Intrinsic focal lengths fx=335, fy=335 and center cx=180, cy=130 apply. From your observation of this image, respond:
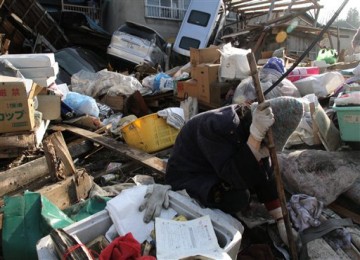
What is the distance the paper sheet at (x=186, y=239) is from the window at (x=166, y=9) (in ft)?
35.9

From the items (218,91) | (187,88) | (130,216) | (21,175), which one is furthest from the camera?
(187,88)

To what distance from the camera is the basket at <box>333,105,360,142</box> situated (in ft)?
9.24

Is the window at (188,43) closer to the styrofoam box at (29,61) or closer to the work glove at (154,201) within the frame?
the styrofoam box at (29,61)

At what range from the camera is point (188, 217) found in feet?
6.86

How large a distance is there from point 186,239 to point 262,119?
0.79m

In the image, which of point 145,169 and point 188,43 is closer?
point 145,169

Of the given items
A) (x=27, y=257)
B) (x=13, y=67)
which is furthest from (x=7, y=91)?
(x=27, y=257)

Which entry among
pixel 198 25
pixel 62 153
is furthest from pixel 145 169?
pixel 198 25

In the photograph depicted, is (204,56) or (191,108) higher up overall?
(204,56)

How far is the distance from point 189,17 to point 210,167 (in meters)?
8.77

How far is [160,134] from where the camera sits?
423 centimetres

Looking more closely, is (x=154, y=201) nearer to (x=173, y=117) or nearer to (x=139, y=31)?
(x=173, y=117)

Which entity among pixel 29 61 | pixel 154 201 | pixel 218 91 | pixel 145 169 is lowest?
pixel 145 169

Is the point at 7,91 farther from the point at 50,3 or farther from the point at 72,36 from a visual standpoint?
the point at 50,3
